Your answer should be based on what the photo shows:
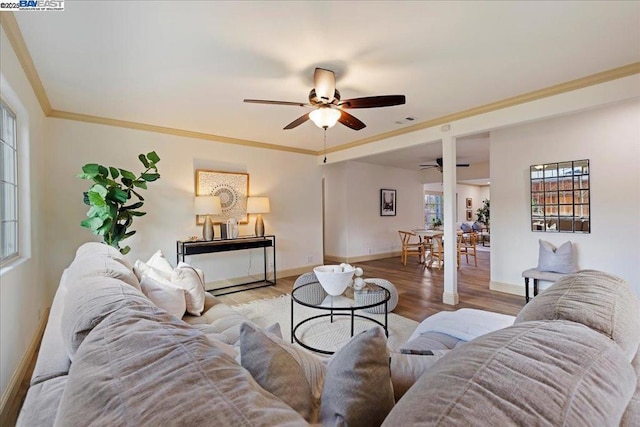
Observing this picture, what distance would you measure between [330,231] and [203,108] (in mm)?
4542

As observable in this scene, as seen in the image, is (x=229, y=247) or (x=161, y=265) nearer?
(x=161, y=265)

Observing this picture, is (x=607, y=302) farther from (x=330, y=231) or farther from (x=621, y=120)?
(x=330, y=231)

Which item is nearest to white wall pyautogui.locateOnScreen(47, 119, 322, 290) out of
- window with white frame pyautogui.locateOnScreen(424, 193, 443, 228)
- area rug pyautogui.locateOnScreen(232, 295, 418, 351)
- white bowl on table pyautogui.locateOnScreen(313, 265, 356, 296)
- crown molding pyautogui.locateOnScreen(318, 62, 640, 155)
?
area rug pyautogui.locateOnScreen(232, 295, 418, 351)

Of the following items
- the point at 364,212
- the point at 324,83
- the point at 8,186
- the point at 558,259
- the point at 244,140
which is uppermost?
the point at 244,140

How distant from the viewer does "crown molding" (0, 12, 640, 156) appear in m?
2.08

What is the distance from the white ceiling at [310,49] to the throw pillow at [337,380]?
1.92 meters

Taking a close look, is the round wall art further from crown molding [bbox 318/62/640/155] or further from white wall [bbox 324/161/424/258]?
white wall [bbox 324/161/424/258]

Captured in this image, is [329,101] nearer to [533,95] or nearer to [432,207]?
[533,95]

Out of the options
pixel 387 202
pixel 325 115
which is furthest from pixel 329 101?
pixel 387 202

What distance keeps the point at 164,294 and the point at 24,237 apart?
191 cm

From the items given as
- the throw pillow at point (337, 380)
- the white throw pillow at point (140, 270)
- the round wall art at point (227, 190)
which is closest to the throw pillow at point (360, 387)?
the throw pillow at point (337, 380)

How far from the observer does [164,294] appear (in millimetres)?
1905

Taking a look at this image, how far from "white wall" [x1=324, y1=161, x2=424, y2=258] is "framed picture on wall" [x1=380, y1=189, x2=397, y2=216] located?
0.10 m

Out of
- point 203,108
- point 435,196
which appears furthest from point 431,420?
point 435,196
